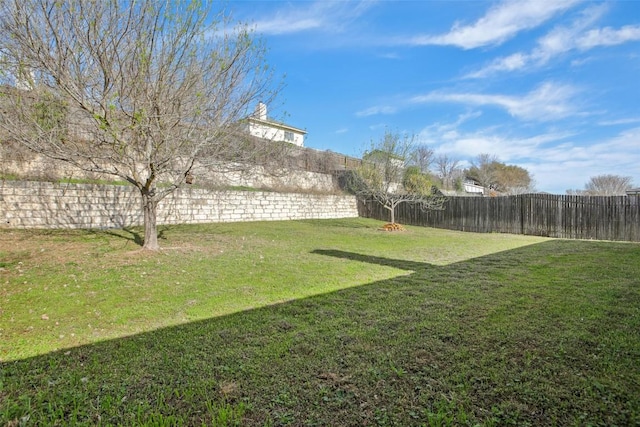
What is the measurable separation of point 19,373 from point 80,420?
3.21ft

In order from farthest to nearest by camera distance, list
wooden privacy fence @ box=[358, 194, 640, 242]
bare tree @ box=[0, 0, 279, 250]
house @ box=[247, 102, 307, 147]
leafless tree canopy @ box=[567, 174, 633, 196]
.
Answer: leafless tree canopy @ box=[567, 174, 633, 196] < wooden privacy fence @ box=[358, 194, 640, 242] < house @ box=[247, 102, 307, 147] < bare tree @ box=[0, 0, 279, 250]

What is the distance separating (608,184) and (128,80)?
42.9m

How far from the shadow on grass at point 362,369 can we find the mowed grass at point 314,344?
1cm

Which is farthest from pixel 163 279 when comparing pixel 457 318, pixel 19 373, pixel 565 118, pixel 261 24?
pixel 565 118

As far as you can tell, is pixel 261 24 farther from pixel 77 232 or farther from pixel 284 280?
pixel 77 232

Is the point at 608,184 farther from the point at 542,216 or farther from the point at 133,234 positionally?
the point at 133,234

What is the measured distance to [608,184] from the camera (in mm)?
32719

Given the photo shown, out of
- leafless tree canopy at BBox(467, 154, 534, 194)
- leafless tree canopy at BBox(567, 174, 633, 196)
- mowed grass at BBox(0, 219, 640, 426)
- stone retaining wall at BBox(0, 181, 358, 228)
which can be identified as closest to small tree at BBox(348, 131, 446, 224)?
stone retaining wall at BBox(0, 181, 358, 228)

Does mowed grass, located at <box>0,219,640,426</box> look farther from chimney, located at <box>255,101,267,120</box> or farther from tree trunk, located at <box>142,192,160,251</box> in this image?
chimney, located at <box>255,101,267,120</box>

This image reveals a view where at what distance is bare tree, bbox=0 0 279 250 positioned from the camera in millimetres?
5098

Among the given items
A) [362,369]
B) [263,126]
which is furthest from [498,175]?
[362,369]

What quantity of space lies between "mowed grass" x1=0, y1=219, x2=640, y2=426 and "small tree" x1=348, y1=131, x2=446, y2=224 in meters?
9.15

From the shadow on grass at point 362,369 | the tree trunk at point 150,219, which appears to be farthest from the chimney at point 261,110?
the shadow on grass at point 362,369

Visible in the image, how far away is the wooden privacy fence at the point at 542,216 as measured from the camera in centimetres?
1085
